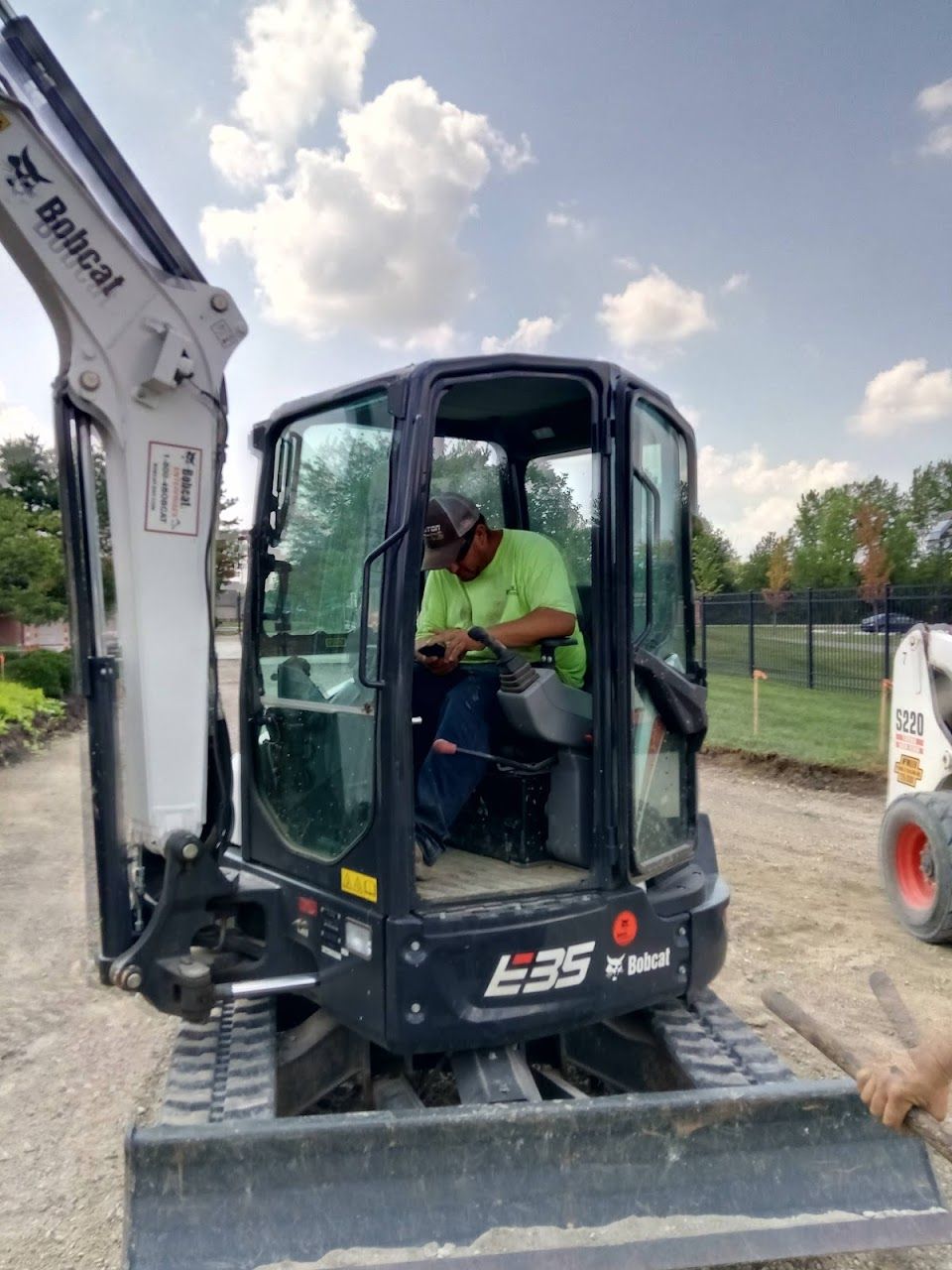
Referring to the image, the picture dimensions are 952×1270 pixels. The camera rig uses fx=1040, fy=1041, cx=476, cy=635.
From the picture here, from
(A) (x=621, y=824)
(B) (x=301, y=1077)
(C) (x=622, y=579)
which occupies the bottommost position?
(B) (x=301, y=1077)

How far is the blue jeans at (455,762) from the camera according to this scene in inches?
131

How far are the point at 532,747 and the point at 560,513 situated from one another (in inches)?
41.8

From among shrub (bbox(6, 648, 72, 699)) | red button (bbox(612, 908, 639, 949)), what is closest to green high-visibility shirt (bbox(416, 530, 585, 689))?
red button (bbox(612, 908, 639, 949))

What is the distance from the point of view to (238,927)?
3.41 m

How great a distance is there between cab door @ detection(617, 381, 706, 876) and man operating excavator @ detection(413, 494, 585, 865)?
0.31 m

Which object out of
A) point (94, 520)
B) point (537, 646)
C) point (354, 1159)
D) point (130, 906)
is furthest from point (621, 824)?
point (94, 520)

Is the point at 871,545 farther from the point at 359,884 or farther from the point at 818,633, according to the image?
the point at 359,884

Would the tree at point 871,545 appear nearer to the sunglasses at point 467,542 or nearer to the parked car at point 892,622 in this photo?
the parked car at point 892,622

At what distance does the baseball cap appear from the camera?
368 cm

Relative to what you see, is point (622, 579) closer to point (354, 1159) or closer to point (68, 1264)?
point (354, 1159)

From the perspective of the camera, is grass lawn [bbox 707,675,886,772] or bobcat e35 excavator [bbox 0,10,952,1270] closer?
bobcat e35 excavator [bbox 0,10,952,1270]

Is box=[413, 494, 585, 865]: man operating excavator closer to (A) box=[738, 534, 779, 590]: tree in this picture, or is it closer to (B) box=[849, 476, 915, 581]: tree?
Answer: (B) box=[849, 476, 915, 581]: tree

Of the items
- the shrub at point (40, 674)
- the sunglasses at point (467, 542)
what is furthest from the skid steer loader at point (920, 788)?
the shrub at point (40, 674)

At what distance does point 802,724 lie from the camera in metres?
12.7
